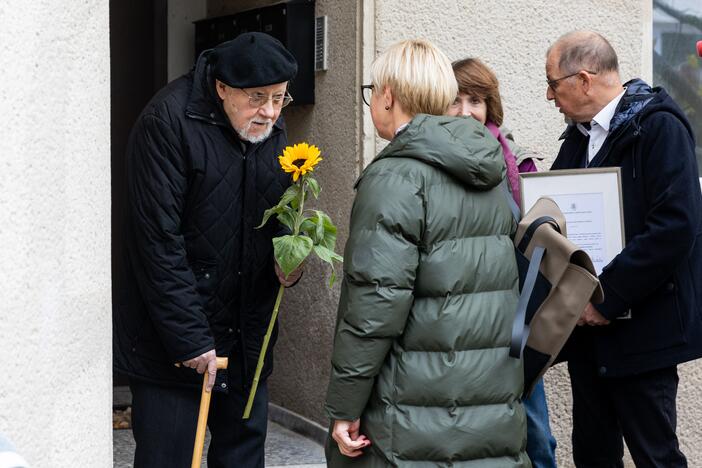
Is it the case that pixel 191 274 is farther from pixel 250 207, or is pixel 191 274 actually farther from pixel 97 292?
pixel 97 292

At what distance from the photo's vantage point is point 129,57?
6090 mm

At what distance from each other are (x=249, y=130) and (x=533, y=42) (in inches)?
87.2

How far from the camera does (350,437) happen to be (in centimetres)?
293

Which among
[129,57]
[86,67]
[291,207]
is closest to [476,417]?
[291,207]

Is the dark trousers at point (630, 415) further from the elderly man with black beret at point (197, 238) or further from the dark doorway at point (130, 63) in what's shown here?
the dark doorway at point (130, 63)

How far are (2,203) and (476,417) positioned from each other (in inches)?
57.7

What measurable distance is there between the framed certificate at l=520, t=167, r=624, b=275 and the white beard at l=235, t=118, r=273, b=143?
3.05ft

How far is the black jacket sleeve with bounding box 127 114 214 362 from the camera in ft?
10.5

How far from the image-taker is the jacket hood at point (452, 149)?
113 inches

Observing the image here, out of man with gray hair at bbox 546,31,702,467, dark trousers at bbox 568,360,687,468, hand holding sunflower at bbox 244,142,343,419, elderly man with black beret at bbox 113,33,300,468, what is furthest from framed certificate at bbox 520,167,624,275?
elderly man with black beret at bbox 113,33,300,468

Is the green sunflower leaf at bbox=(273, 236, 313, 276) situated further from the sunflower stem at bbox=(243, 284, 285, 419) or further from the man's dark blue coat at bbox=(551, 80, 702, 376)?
the man's dark blue coat at bbox=(551, 80, 702, 376)

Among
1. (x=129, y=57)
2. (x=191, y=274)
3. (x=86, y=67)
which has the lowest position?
(x=191, y=274)

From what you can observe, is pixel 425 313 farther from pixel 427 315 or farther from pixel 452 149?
pixel 452 149

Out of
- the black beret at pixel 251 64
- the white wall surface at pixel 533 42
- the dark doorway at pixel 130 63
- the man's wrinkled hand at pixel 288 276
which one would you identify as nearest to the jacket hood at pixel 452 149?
the black beret at pixel 251 64
